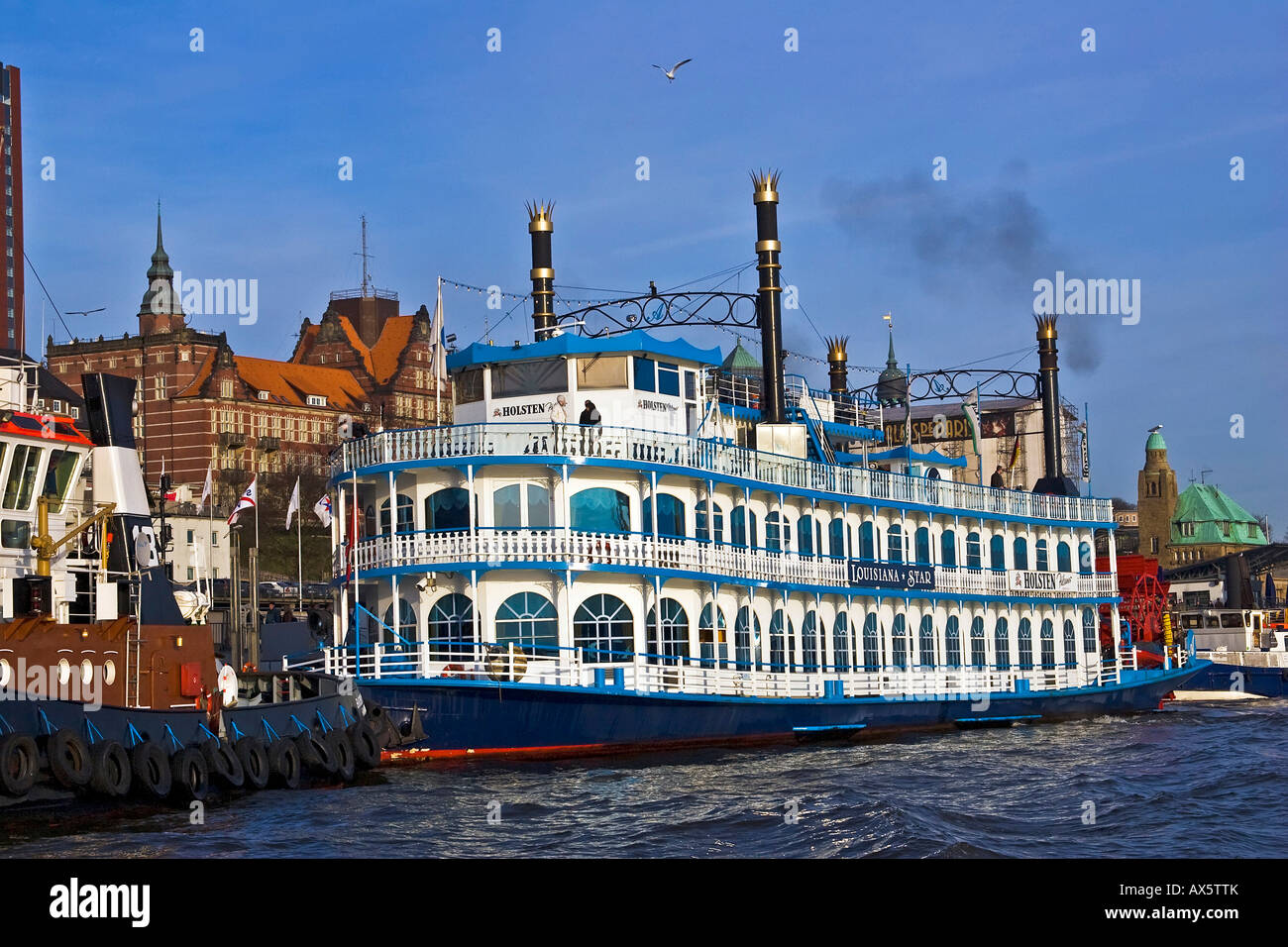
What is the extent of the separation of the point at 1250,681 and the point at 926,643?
97.5 ft

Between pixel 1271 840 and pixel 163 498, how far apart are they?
26177 millimetres

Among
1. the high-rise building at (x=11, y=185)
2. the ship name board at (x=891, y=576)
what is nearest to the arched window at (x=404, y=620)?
the ship name board at (x=891, y=576)

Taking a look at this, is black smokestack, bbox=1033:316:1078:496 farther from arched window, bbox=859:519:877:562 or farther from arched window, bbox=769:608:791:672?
arched window, bbox=769:608:791:672

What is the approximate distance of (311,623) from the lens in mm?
34438

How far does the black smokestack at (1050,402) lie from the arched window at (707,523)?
64.8 feet

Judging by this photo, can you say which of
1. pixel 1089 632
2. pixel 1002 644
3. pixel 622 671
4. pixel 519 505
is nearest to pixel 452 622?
pixel 519 505

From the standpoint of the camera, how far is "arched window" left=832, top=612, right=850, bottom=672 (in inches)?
1623

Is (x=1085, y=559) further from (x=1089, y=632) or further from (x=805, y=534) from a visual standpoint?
(x=805, y=534)

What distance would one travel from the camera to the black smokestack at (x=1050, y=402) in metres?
54.2

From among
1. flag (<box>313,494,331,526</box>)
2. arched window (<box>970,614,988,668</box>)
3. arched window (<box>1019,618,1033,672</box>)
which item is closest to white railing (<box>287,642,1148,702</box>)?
arched window (<box>970,614,988,668</box>)

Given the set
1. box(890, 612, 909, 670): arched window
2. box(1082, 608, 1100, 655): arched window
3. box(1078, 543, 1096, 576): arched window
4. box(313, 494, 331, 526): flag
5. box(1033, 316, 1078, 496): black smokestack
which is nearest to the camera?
box(313, 494, 331, 526): flag

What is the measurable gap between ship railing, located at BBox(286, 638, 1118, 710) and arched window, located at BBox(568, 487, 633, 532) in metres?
2.72

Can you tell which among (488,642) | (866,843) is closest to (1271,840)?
(866,843)

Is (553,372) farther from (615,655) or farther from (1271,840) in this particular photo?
(1271,840)
